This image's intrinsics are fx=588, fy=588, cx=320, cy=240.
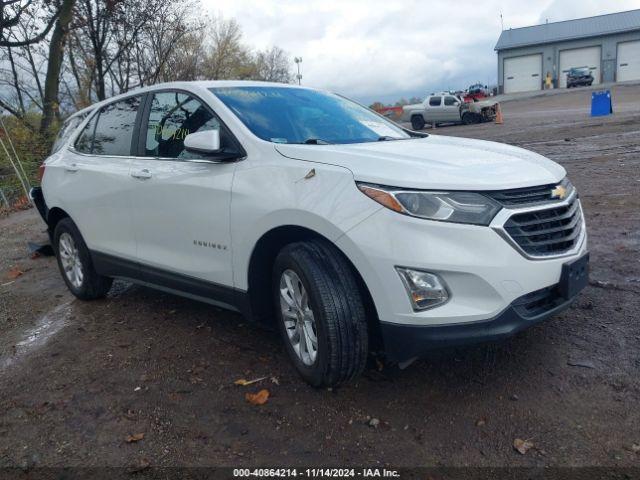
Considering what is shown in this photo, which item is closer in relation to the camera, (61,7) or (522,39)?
(61,7)

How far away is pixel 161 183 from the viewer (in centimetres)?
415

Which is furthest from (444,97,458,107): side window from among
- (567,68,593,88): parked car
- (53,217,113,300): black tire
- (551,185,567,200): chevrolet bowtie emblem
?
(567,68,593,88): parked car

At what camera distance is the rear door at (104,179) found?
4633 millimetres

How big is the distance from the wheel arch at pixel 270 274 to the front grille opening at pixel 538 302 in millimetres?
722

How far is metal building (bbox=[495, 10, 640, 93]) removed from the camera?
54.9 meters

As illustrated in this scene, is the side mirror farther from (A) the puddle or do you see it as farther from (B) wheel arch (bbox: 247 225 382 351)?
(A) the puddle

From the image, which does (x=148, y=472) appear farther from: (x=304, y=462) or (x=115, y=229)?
(x=115, y=229)

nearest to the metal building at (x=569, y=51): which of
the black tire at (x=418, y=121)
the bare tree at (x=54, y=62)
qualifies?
the black tire at (x=418, y=121)

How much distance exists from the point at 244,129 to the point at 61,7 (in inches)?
679

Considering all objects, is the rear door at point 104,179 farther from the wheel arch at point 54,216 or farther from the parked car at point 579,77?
the parked car at point 579,77

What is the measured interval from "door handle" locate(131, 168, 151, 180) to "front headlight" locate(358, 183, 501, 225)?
6.86 ft

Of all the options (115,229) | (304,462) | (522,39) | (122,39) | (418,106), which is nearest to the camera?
(304,462)

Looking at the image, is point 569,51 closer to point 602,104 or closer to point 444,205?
point 602,104

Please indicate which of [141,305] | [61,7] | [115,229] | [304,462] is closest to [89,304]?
[141,305]
